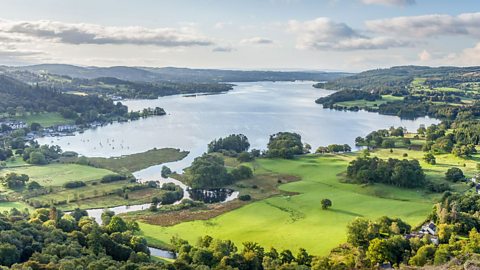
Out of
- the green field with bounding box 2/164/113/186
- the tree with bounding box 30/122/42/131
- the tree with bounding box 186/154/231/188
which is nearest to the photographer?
the tree with bounding box 186/154/231/188

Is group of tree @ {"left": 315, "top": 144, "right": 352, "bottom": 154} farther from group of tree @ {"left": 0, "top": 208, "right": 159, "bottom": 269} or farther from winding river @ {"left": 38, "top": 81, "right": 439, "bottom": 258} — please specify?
group of tree @ {"left": 0, "top": 208, "right": 159, "bottom": 269}

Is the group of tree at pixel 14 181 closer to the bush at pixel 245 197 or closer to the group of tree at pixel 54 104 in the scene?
the bush at pixel 245 197

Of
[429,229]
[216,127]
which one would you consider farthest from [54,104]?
[429,229]

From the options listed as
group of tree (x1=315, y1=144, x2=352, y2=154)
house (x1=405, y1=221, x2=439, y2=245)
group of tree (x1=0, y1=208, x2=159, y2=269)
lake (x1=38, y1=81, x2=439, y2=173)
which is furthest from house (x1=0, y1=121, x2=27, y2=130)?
house (x1=405, y1=221, x2=439, y2=245)

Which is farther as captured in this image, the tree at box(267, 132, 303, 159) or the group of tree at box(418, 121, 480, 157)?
the tree at box(267, 132, 303, 159)

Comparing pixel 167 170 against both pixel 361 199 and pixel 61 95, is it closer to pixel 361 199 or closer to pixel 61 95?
pixel 361 199

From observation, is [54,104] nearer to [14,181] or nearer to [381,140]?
[14,181]

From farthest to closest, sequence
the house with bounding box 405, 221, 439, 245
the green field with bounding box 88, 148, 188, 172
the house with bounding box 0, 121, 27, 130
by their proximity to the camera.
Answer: the house with bounding box 0, 121, 27, 130 → the green field with bounding box 88, 148, 188, 172 → the house with bounding box 405, 221, 439, 245
